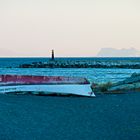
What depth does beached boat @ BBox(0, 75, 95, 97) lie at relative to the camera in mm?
29602

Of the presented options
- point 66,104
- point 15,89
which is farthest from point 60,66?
point 66,104

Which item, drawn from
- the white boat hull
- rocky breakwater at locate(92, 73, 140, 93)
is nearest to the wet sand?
the white boat hull

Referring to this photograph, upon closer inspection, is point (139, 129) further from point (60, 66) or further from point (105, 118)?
point (60, 66)

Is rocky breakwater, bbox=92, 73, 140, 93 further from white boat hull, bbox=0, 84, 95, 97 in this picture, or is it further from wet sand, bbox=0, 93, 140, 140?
wet sand, bbox=0, 93, 140, 140

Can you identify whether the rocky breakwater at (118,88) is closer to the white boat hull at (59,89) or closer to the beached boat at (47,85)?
the beached boat at (47,85)

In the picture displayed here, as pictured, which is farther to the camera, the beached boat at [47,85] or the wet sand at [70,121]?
the beached boat at [47,85]

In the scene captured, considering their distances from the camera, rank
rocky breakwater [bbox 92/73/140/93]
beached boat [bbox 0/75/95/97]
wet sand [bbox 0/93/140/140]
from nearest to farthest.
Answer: wet sand [bbox 0/93/140/140], beached boat [bbox 0/75/95/97], rocky breakwater [bbox 92/73/140/93]

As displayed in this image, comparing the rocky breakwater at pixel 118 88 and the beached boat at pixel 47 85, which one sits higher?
the beached boat at pixel 47 85

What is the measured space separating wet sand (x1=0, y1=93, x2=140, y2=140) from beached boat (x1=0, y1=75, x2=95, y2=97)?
19.6 ft

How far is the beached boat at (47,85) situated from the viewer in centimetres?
2960

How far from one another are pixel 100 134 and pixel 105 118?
11.7 ft

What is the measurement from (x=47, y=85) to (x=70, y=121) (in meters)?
13.1

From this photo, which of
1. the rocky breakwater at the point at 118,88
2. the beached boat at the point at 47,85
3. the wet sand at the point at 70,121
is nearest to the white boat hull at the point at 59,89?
the beached boat at the point at 47,85

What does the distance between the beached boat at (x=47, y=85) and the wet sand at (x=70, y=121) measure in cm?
599
